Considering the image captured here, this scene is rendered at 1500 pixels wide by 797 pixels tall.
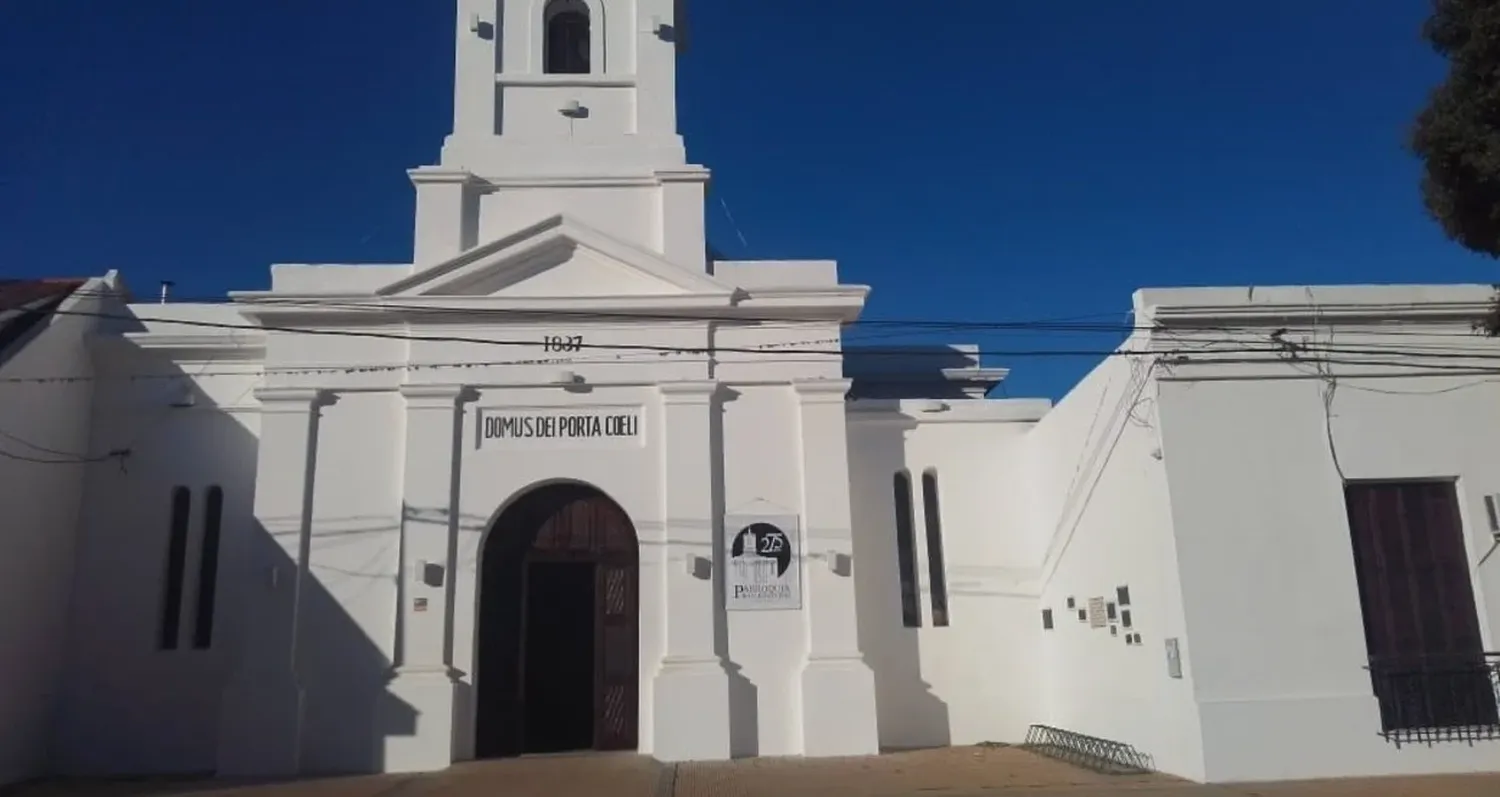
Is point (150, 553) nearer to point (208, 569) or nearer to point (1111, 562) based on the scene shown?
point (208, 569)

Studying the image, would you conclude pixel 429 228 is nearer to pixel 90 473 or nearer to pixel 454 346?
pixel 454 346

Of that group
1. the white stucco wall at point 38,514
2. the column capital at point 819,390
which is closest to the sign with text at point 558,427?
the column capital at point 819,390

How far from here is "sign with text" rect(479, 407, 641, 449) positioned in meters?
15.4

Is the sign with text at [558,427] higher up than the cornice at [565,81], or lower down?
lower down

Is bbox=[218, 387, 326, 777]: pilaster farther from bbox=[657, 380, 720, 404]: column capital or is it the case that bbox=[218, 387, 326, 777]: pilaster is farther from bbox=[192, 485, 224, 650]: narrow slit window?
bbox=[657, 380, 720, 404]: column capital

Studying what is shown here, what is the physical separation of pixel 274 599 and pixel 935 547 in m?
8.94

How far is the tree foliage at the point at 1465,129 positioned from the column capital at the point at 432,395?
11312 mm

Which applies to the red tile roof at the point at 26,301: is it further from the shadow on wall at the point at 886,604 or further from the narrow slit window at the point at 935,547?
the narrow slit window at the point at 935,547

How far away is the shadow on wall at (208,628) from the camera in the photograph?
1434 centimetres

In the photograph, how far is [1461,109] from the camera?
1000cm

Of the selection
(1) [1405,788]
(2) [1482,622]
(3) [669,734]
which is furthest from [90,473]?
(2) [1482,622]

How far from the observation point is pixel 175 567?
15898 mm

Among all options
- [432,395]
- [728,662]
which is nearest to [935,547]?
[728,662]

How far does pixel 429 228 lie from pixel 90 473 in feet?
19.0
